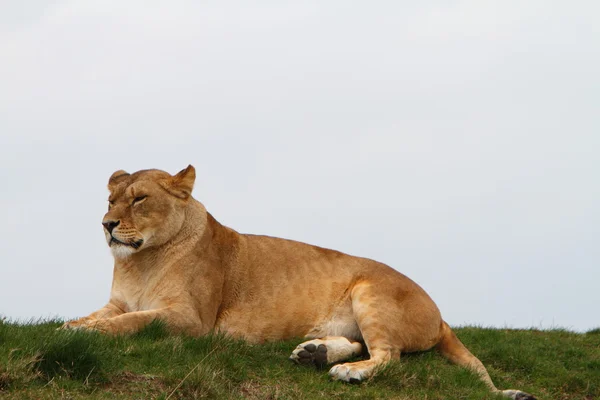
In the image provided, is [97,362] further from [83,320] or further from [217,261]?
[217,261]

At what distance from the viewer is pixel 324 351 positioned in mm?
8203

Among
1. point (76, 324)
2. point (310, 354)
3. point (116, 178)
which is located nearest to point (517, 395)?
point (310, 354)

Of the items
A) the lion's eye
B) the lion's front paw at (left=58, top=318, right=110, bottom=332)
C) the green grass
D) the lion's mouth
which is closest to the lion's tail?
the green grass

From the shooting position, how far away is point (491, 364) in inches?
396

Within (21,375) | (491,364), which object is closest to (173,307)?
(21,375)

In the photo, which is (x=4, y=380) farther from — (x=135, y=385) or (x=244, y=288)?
(x=244, y=288)

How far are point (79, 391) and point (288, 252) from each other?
3.39 meters

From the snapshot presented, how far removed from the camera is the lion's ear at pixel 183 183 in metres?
8.88

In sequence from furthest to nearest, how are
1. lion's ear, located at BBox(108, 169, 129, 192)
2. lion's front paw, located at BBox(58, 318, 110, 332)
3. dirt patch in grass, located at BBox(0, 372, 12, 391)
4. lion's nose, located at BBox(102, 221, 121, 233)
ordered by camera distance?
lion's ear, located at BBox(108, 169, 129, 192)
lion's nose, located at BBox(102, 221, 121, 233)
lion's front paw, located at BBox(58, 318, 110, 332)
dirt patch in grass, located at BBox(0, 372, 12, 391)

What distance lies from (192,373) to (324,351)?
1.65 meters

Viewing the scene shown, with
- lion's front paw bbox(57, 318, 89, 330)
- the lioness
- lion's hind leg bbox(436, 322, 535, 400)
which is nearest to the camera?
lion's front paw bbox(57, 318, 89, 330)

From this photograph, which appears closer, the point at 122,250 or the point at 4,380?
the point at 4,380

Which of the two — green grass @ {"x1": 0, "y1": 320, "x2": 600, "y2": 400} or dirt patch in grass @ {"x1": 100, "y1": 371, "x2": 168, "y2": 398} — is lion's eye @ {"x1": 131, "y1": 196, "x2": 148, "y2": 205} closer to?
green grass @ {"x1": 0, "y1": 320, "x2": 600, "y2": 400}

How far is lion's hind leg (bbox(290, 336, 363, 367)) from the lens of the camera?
812cm
